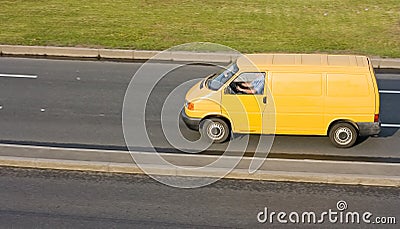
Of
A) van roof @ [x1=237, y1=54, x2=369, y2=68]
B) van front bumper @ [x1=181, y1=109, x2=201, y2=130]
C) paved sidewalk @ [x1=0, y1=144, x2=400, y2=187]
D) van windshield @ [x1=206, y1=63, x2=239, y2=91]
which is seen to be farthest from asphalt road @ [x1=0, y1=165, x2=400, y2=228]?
van roof @ [x1=237, y1=54, x2=369, y2=68]

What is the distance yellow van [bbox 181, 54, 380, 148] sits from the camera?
38.9 ft

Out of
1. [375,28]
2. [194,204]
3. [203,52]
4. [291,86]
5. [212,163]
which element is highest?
[375,28]

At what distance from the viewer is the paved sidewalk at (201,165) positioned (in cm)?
1028

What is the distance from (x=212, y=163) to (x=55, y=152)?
9.77 feet

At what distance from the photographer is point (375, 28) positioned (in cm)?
2231

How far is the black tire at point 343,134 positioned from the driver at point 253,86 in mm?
1639

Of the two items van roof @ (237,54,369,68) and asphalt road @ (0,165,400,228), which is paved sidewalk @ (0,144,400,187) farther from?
van roof @ (237,54,369,68)

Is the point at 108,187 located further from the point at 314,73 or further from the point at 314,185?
the point at 314,73

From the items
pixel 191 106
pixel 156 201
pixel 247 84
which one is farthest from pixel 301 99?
pixel 156 201

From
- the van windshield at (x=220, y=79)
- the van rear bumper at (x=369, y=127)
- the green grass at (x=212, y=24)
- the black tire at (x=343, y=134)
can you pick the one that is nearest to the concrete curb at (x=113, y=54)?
the green grass at (x=212, y=24)

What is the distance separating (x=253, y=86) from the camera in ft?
39.9

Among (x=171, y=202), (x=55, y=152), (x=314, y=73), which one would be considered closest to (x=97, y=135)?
(x=55, y=152)

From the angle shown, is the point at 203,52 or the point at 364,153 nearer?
the point at 364,153

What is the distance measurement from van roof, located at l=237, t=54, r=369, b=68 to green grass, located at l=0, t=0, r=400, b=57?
23.0 feet
